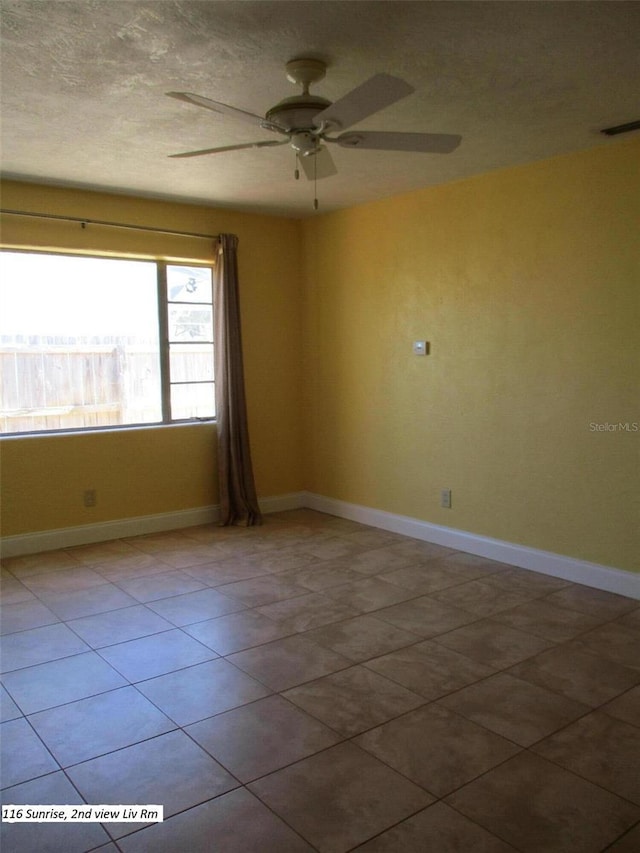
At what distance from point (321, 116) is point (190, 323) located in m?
3.12

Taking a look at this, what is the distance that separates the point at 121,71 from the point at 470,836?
2935 millimetres

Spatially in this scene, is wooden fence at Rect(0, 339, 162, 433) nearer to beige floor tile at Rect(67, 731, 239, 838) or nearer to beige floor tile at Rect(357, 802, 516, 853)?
beige floor tile at Rect(67, 731, 239, 838)

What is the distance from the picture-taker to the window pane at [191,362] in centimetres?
524

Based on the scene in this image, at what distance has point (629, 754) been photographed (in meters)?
2.26

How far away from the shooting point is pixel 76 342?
15.6ft

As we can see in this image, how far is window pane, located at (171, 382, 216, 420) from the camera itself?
17.3 feet

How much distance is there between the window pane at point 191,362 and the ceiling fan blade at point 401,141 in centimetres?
296

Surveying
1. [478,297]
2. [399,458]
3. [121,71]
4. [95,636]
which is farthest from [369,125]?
[95,636]

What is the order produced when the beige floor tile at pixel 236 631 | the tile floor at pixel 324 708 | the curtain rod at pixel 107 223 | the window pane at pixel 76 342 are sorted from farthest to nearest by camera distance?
the window pane at pixel 76 342, the curtain rod at pixel 107 223, the beige floor tile at pixel 236 631, the tile floor at pixel 324 708

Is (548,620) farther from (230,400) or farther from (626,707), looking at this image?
(230,400)

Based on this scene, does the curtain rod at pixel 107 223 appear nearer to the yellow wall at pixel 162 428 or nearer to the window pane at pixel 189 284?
the yellow wall at pixel 162 428

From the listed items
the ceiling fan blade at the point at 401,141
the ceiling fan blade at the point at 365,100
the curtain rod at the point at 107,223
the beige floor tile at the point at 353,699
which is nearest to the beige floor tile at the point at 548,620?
the beige floor tile at the point at 353,699

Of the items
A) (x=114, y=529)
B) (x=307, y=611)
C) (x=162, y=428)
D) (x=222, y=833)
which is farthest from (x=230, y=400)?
(x=222, y=833)

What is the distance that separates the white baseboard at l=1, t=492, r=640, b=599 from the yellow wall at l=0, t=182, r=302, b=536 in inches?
2.8
